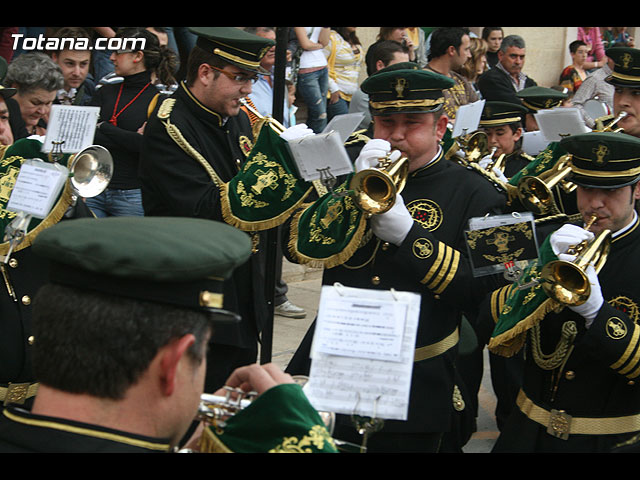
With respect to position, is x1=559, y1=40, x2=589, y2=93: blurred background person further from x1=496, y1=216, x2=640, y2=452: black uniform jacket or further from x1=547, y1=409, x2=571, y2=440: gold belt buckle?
x1=547, y1=409, x2=571, y2=440: gold belt buckle

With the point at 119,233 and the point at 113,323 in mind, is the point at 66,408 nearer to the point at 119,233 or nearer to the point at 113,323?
the point at 113,323

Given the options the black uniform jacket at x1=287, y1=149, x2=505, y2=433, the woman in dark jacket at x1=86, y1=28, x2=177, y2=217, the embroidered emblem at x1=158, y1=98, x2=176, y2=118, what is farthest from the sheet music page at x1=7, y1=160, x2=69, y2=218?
the woman in dark jacket at x1=86, y1=28, x2=177, y2=217

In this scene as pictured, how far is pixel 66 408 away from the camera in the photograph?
182 centimetres

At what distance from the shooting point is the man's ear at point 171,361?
6.01 ft

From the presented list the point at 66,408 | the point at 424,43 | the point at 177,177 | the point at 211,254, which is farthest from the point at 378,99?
the point at 424,43

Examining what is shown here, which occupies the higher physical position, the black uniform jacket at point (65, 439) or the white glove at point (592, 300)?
the white glove at point (592, 300)

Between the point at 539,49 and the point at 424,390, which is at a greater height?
the point at 539,49

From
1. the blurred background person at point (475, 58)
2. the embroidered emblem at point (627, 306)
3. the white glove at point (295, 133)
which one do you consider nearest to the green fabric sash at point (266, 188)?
the white glove at point (295, 133)

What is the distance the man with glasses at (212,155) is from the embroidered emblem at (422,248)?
38.7 inches

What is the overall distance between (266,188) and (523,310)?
48.4 inches

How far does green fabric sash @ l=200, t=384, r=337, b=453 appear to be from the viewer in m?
2.11

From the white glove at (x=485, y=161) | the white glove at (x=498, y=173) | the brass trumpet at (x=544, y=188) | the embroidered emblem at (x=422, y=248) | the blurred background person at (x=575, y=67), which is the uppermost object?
the blurred background person at (x=575, y=67)

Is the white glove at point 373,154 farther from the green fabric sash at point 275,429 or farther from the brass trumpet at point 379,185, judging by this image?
the green fabric sash at point 275,429

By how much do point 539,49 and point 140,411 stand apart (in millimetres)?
14267
